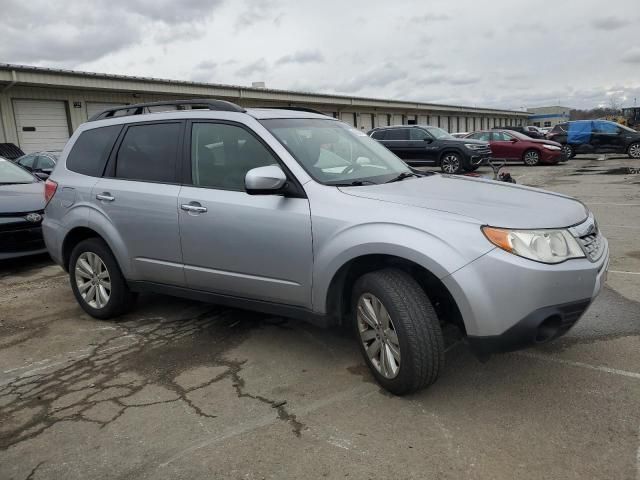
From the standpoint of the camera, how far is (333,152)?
3.91 meters

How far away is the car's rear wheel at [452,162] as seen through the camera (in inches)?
672

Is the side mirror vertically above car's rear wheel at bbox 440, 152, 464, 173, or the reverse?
the side mirror

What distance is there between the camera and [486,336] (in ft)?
9.19

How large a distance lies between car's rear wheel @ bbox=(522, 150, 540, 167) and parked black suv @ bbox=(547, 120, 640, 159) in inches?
108

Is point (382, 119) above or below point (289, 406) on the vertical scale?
above

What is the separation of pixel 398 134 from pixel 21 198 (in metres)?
13.2

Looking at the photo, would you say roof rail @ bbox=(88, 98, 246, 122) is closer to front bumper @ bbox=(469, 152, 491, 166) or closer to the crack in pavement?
the crack in pavement

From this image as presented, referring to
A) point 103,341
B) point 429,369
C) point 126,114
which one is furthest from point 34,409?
point 126,114

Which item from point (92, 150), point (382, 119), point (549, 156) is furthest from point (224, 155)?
point (382, 119)

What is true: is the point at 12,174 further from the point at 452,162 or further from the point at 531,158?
the point at 531,158

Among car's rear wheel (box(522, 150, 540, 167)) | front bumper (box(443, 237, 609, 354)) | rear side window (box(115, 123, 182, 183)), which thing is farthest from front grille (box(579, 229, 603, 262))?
car's rear wheel (box(522, 150, 540, 167))

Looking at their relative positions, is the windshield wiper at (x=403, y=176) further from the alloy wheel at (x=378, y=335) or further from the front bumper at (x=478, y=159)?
the front bumper at (x=478, y=159)

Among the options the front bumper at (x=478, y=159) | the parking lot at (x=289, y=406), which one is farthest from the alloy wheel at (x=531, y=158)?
the parking lot at (x=289, y=406)

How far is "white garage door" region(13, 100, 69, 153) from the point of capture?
19.8 meters
